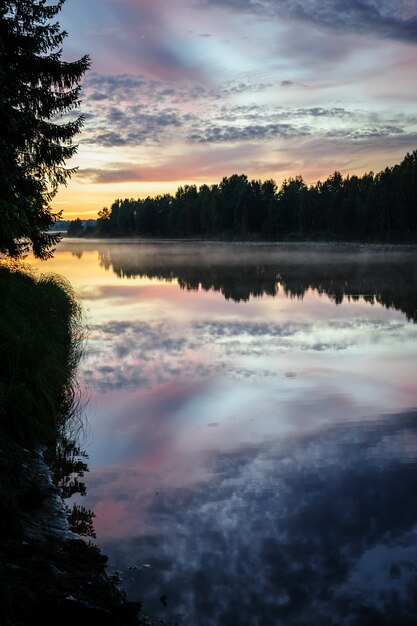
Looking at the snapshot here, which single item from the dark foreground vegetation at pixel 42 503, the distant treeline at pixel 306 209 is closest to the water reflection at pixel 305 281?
the dark foreground vegetation at pixel 42 503

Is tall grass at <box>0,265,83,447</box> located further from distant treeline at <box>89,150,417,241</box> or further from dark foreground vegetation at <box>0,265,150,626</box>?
distant treeline at <box>89,150,417,241</box>

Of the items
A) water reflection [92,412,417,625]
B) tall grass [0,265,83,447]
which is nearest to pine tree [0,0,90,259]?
tall grass [0,265,83,447]

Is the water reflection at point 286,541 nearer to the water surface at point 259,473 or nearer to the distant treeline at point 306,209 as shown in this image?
the water surface at point 259,473

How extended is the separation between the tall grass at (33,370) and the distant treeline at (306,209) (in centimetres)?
8950

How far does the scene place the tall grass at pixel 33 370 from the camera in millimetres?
8758

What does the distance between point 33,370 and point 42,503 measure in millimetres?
3870

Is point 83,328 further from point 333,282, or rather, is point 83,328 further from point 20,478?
point 333,282

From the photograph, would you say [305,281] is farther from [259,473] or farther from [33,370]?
[259,473]

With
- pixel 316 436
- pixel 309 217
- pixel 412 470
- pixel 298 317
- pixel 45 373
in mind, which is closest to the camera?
pixel 412 470

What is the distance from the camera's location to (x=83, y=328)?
2181 cm

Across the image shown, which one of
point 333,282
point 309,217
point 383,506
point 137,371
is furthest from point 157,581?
point 309,217

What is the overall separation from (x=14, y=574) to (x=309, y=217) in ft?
446

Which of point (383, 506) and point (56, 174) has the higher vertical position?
point (56, 174)

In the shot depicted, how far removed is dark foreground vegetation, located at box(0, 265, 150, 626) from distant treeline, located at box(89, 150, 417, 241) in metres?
93.5
